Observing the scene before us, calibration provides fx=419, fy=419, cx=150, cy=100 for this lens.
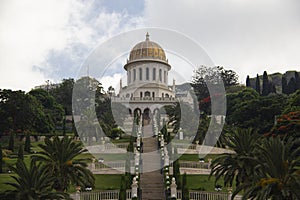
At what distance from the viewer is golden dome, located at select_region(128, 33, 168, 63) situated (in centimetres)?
7656

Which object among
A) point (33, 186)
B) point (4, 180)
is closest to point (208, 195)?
point (33, 186)

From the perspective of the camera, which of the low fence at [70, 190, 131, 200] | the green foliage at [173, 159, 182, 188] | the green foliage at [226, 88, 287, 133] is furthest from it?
the green foliage at [226, 88, 287, 133]

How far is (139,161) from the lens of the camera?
98.8ft

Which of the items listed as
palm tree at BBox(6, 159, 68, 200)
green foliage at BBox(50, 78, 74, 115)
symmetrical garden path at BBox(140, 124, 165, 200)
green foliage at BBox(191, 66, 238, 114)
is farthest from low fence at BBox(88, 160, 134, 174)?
green foliage at BBox(50, 78, 74, 115)

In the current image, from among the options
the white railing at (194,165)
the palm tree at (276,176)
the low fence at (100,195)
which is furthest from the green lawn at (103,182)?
the palm tree at (276,176)

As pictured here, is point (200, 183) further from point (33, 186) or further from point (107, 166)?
point (33, 186)

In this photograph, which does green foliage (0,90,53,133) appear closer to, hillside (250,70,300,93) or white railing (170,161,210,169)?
white railing (170,161,210,169)

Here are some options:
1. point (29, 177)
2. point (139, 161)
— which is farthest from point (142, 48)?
point (29, 177)

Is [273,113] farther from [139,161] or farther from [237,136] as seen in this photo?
[237,136]

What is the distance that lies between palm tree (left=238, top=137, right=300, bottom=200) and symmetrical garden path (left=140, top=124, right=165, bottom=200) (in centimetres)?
757

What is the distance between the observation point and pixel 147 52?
251 ft

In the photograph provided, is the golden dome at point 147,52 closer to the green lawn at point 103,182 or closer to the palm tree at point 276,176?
the green lawn at point 103,182

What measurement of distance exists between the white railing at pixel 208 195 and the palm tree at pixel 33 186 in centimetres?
838

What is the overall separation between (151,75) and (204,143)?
4013cm
